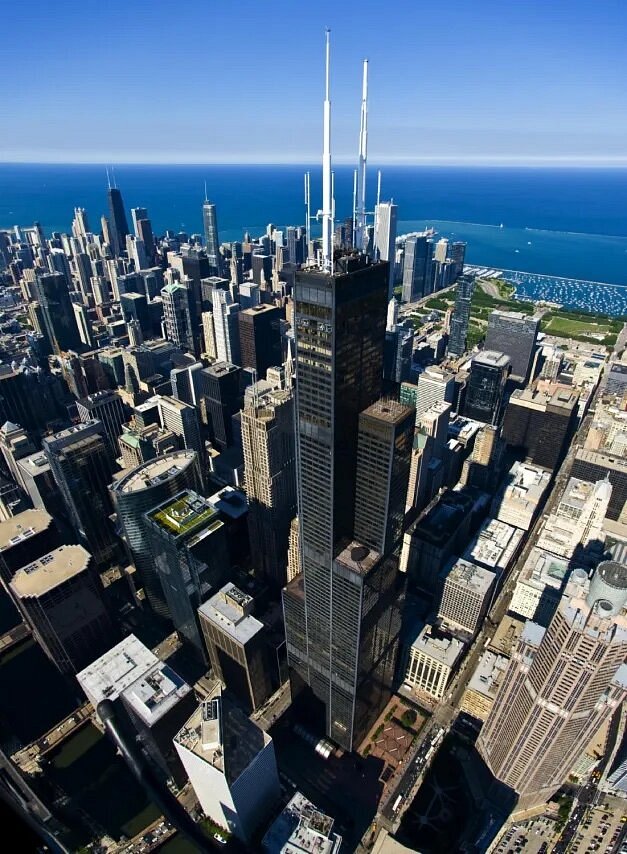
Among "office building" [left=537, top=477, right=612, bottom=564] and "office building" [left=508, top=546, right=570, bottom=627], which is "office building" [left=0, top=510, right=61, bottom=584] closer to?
"office building" [left=508, top=546, right=570, bottom=627]

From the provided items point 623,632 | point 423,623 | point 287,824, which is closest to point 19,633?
point 287,824

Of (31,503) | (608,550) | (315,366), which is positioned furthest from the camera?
(31,503)

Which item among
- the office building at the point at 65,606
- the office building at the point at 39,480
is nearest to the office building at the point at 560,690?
the office building at the point at 65,606

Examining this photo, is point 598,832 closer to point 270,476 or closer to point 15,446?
point 270,476

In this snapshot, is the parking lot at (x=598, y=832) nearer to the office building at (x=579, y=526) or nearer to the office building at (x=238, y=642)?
the office building at (x=579, y=526)

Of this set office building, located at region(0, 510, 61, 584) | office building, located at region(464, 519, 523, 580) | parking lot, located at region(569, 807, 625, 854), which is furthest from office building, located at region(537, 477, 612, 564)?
office building, located at region(0, 510, 61, 584)

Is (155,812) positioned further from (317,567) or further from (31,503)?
(31,503)

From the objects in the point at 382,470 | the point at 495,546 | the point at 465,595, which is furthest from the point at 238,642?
the point at 495,546
